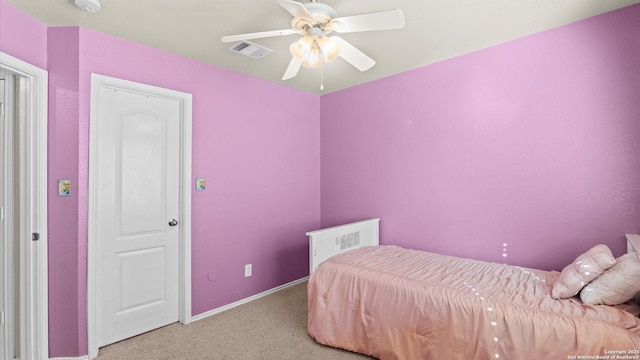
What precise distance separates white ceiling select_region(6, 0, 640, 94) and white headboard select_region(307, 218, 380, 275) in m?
1.57

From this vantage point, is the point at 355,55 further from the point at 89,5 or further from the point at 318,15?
the point at 89,5

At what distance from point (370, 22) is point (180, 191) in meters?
2.05

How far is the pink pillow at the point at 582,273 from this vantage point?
63.0 inches

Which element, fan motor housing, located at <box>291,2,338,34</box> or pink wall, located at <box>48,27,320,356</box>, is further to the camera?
pink wall, located at <box>48,27,320,356</box>

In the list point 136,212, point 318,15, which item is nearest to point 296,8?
point 318,15

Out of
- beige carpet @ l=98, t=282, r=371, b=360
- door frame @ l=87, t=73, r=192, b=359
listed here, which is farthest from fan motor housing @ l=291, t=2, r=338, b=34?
beige carpet @ l=98, t=282, r=371, b=360

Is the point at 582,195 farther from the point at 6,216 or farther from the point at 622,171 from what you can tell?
the point at 6,216

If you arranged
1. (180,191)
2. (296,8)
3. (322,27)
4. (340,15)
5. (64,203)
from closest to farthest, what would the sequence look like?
(296,8), (322,27), (340,15), (64,203), (180,191)

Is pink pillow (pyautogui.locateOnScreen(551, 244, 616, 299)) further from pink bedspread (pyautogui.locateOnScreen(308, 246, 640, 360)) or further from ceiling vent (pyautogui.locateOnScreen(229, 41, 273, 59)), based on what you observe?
ceiling vent (pyautogui.locateOnScreen(229, 41, 273, 59))

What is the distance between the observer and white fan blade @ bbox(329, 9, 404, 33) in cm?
143

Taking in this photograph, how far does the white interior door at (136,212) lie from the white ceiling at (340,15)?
0.49 meters

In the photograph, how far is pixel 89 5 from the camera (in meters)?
1.82

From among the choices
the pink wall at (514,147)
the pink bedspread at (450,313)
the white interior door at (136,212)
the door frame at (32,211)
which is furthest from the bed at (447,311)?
the door frame at (32,211)

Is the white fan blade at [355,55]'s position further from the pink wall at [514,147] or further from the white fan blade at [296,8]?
the pink wall at [514,147]
